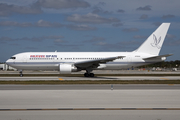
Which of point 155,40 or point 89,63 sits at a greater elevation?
point 155,40

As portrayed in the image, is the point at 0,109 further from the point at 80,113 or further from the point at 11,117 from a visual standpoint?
the point at 80,113

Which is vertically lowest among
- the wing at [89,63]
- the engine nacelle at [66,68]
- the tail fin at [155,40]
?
the engine nacelle at [66,68]

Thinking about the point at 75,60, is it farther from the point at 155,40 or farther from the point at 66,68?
the point at 155,40

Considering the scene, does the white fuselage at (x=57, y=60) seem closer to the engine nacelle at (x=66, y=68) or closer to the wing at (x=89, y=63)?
the wing at (x=89, y=63)

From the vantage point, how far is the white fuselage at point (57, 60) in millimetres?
36344

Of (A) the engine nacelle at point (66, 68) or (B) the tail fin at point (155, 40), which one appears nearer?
(A) the engine nacelle at point (66, 68)

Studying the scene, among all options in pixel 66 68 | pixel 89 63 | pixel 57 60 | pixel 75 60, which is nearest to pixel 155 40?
pixel 89 63

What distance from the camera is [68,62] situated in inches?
1442

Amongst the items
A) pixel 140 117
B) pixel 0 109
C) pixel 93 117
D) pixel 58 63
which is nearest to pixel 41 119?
pixel 93 117

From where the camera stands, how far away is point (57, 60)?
3644cm

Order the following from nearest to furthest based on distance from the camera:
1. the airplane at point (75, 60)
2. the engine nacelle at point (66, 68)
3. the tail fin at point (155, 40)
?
the engine nacelle at point (66, 68), the airplane at point (75, 60), the tail fin at point (155, 40)

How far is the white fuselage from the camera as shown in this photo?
3634cm

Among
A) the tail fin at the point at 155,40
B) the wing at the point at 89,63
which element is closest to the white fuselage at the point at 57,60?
the wing at the point at 89,63

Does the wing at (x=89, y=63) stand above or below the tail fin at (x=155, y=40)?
below
